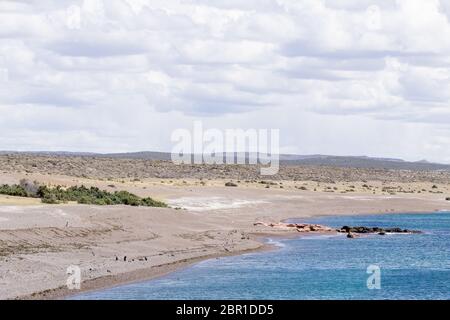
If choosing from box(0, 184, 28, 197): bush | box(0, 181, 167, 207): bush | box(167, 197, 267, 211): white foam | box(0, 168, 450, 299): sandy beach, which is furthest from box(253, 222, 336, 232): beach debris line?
box(0, 184, 28, 197): bush

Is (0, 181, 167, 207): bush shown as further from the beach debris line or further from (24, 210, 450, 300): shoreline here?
(24, 210, 450, 300): shoreline

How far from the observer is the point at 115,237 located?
1881 inches

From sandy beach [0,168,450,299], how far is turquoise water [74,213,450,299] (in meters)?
1.63

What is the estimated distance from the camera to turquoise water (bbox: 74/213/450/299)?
33.9 metres

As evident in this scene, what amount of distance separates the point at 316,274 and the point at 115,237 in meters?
12.1

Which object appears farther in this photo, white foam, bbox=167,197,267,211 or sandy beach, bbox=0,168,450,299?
white foam, bbox=167,197,267,211

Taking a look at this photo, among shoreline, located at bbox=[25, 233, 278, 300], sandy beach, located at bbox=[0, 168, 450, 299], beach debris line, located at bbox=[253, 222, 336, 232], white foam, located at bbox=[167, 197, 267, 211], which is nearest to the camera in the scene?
shoreline, located at bbox=[25, 233, 278, 300]

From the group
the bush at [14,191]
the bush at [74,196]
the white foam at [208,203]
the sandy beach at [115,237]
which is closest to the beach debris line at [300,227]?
the sandy beach at [115,237]

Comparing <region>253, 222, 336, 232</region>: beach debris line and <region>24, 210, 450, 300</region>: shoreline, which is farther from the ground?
<region>24, 210, 450, 300</region>: shoreline

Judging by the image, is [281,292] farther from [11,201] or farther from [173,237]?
[11,201]

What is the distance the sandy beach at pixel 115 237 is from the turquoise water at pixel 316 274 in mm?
1630

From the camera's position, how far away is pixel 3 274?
1297 inches

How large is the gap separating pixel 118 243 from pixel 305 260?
29.4 ft
